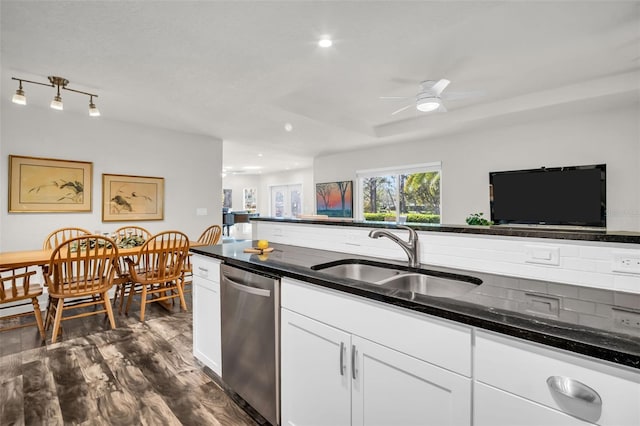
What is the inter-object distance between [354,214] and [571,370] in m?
6.06

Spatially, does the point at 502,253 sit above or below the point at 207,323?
above

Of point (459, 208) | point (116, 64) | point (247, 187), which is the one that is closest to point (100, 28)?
point (116, 64)

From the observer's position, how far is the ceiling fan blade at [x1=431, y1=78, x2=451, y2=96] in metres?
2.79

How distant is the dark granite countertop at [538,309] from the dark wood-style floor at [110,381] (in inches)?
43.9

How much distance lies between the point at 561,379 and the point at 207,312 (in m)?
1.88

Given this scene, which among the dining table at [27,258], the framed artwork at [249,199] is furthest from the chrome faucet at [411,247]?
the framed artwork at [249,199]

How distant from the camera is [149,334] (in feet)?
9.46

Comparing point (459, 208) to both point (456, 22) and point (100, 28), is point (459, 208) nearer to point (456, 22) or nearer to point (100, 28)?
point (456, 22)

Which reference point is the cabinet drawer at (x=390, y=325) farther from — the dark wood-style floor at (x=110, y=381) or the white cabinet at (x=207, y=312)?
the dark wood-style floor at (x=110, y=381)

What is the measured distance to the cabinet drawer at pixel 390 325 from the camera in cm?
94

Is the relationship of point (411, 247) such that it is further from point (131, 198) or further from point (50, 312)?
point (131, 198)

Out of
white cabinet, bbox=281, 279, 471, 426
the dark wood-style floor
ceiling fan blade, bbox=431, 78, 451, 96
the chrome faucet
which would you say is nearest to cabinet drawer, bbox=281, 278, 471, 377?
white cabinet, bbox=281, 279, 471, 426

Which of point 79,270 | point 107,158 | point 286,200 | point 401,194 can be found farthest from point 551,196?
point 286,200

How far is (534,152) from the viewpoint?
434 centimetres
